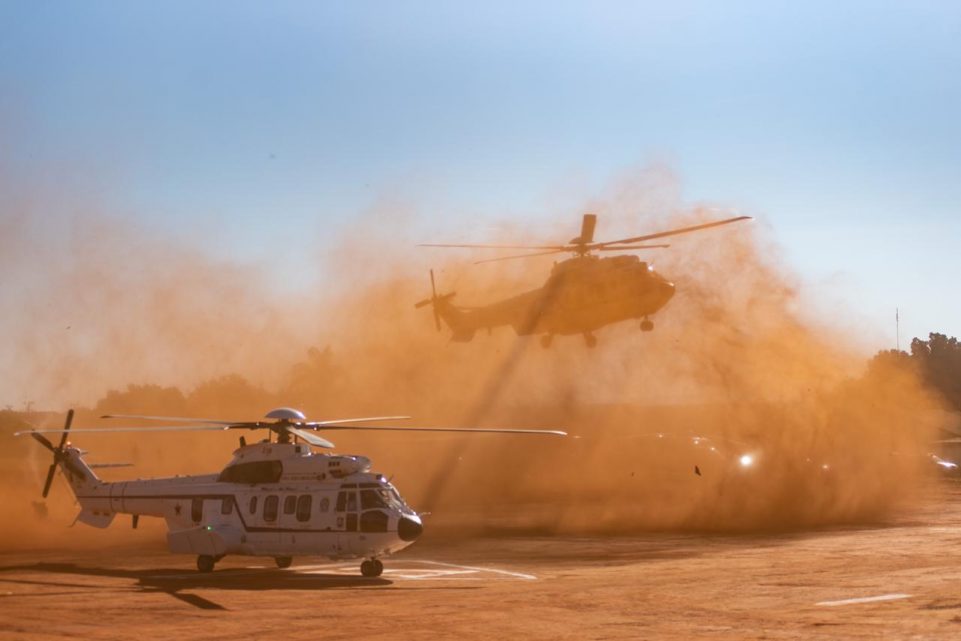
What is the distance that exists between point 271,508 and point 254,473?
1.03 metres

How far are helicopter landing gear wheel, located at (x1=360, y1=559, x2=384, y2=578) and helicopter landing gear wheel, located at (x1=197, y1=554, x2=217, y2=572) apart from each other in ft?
13.5

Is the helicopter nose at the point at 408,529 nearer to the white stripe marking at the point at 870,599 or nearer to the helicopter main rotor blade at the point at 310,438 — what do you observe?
the helicopter main rotor blade at the point at 310,438

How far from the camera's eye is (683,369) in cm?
5047

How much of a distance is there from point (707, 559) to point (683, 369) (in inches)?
860

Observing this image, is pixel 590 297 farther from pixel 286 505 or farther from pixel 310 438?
pixel 286 505

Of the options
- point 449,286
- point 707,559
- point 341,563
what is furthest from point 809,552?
point 449,286

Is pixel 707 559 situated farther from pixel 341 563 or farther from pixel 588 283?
pixel 588 283

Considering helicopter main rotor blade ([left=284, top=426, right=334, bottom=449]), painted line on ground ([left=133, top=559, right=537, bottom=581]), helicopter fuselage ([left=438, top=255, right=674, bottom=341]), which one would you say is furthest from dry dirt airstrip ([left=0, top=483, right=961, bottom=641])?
helicopter fuselage ([left=438, top=255, right=674, bottom=341])

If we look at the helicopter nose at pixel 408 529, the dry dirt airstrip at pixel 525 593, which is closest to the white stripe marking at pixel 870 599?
the dry dirt airstrip at pixel 525 593

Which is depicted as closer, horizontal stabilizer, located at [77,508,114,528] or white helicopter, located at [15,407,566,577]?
white helicopter, located at [15,407,566,577]

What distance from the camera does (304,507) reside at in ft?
88.2

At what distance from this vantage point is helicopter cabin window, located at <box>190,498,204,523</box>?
28.0m

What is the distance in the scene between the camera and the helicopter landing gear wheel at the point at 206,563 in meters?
27.9

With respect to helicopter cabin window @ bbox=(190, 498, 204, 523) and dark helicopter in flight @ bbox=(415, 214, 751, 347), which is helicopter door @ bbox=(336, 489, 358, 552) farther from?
dark helicopter in flight @ bbox=(415, 214, 751, 347)
